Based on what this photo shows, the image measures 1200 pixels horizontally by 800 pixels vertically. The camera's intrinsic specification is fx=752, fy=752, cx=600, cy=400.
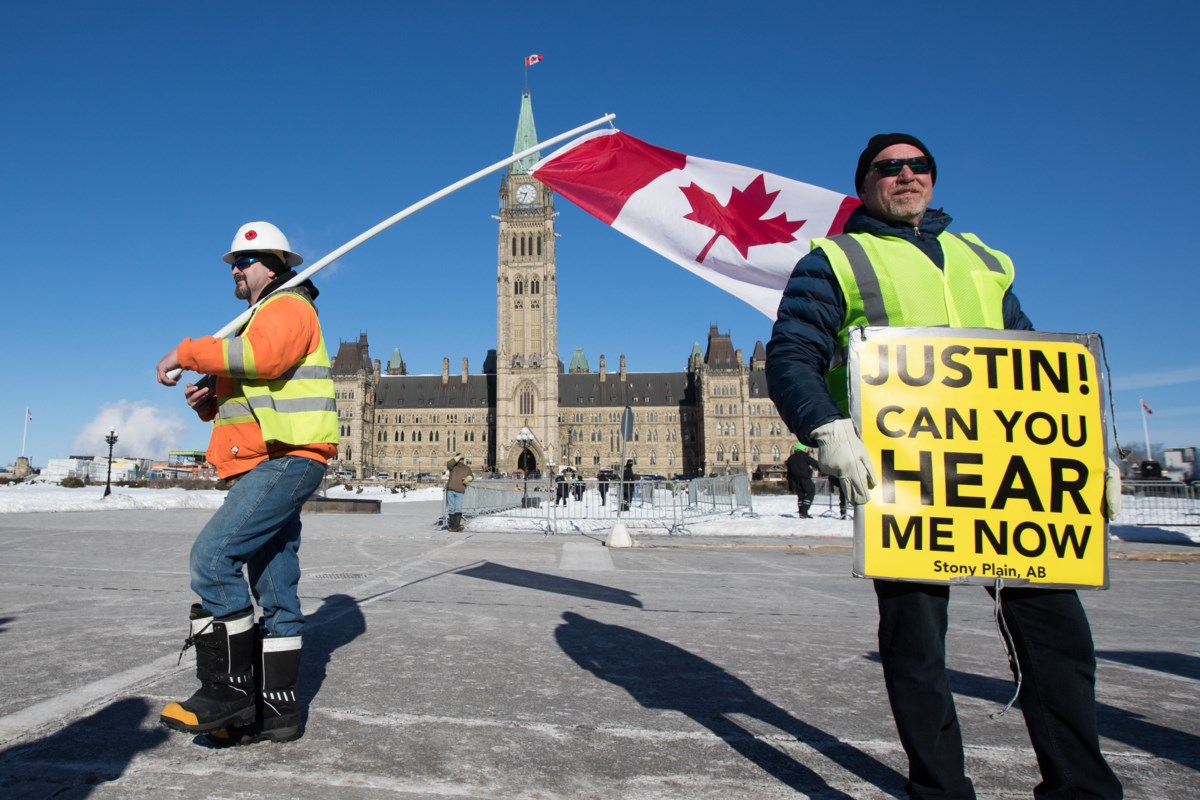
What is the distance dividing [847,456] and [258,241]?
2514 mm

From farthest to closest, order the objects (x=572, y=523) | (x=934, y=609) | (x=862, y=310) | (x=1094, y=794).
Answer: (x=572, y=523)
(x=862, y=310)
(x=934, y=609)
(x=1094, y=794)

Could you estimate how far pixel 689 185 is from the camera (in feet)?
21.7

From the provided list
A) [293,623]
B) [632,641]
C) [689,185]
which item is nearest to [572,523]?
[689,185]

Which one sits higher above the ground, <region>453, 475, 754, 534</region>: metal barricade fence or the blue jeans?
the blue jeans

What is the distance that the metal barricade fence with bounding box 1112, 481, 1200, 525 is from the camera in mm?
18750

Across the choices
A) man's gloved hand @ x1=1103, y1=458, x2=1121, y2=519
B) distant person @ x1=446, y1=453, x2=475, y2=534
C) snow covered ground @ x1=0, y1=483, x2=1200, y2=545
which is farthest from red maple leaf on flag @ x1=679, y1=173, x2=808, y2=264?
distant person @ x1=446, y1=453, x2=475, y2=534

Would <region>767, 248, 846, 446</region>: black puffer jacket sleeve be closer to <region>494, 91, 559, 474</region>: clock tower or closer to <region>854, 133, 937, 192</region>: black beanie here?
<region>854, 133, 937, 192</region>: black beanie

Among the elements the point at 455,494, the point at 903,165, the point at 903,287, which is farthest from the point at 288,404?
the point at 455,494

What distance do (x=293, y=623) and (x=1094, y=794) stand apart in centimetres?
266

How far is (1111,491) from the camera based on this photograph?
7.07 ft

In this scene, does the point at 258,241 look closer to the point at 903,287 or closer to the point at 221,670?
the point at 221,670

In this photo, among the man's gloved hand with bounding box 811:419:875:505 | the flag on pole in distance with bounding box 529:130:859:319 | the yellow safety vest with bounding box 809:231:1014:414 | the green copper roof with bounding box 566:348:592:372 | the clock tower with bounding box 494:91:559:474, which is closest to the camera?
the man's gloved hand with bounding box 811:419:875:505

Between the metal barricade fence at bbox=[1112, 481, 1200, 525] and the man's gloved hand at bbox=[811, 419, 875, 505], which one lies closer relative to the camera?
the man's gloved hand at bbox=[811, 419, 875, 505]

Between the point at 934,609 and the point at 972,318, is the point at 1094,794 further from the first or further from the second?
the point at 972,318
